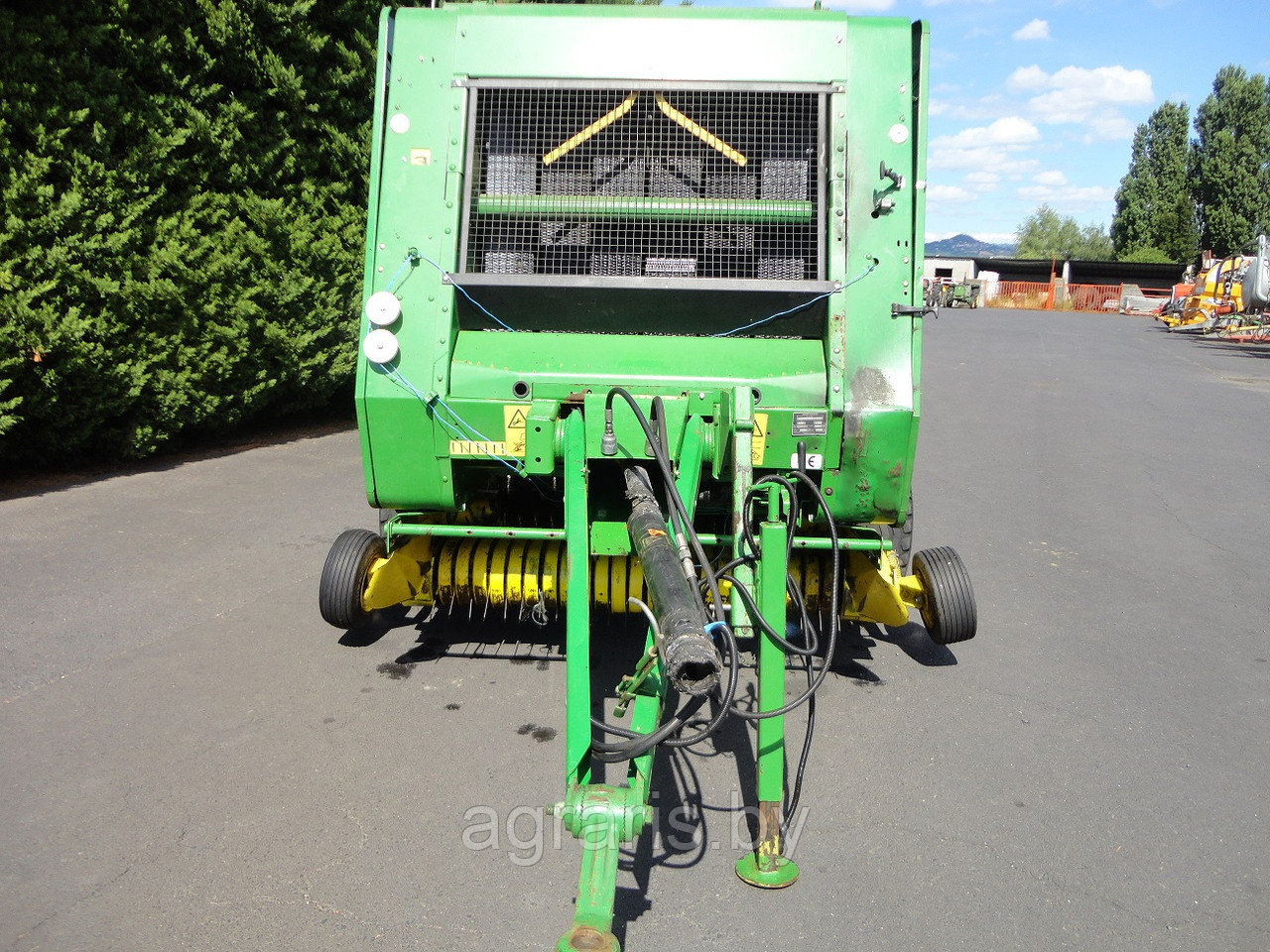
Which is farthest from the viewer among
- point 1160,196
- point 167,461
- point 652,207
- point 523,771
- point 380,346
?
point 1160,196

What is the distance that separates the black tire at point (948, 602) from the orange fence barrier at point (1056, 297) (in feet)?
171

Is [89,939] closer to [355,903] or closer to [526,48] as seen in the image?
[355,903]

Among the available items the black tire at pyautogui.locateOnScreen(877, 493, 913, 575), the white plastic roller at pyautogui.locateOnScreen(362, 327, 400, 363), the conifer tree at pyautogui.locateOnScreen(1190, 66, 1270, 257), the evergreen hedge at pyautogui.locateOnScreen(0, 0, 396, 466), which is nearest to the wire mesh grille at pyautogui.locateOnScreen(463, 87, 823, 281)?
the white plastic roller at pyautogui.locateOnScreen(362, 327, 400, 363)

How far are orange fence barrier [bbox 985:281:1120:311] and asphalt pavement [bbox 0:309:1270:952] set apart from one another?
51089 millimetres

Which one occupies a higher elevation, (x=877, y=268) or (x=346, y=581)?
(x=877, y=268)

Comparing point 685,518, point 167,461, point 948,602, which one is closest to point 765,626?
point 685,518

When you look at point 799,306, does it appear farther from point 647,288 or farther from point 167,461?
point 167,461

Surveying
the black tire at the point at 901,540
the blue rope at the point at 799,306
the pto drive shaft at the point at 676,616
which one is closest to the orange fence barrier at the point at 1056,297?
the black tire at the point at 901,540

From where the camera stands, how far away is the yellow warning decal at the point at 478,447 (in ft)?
13.4

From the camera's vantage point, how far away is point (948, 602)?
4.50m

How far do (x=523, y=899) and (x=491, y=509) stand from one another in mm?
2346

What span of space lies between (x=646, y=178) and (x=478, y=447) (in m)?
1.46

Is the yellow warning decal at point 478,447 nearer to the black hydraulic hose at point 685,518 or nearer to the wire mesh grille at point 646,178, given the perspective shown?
the black hydraulic hose at point 685,518

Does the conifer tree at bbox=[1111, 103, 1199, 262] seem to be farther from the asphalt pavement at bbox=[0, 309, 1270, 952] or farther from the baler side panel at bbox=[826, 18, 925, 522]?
the baler side panel at bbox=[826, 18, 925, 522]
